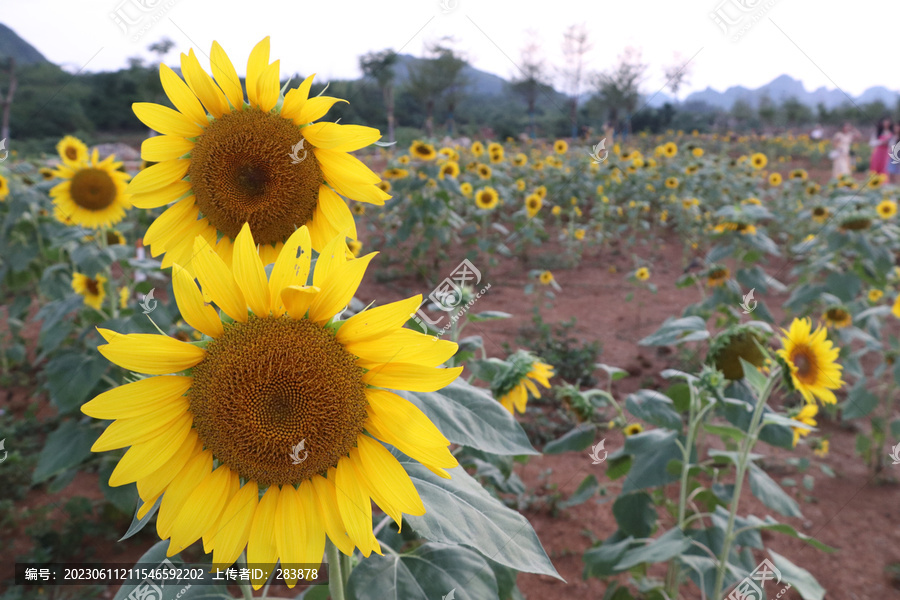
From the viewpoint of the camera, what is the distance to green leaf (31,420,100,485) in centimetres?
237

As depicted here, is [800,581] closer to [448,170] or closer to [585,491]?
[585,491]

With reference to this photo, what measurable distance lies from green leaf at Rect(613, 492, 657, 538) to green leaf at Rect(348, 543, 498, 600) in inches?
49.9

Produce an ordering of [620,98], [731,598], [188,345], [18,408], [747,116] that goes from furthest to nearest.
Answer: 1. [747,116]
2. [620,98]
3. [18,408]
4. [731,598]
5. [188,345]

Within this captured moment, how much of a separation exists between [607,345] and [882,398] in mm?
2214

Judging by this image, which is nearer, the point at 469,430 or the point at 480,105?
the point at 469,430

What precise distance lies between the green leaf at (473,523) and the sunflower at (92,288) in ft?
9.54

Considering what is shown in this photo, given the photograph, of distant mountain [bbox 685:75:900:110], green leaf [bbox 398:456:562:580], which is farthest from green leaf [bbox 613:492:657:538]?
distant mountain [bbox 685:75:900:110]

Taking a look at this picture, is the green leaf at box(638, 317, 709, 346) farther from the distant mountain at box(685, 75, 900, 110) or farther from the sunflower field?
the distant mountain at box(685, 75, 900, 110)

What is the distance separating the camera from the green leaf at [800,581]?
1.77 m

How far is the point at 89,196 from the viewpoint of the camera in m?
2.99

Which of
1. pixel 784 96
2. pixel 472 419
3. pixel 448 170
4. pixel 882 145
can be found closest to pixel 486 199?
pixel 448 170

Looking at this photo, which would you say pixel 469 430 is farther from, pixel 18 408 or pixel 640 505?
pixel 18 408

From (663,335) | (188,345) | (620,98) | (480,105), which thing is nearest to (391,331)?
(188,345)

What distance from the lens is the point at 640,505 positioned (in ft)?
7.06
